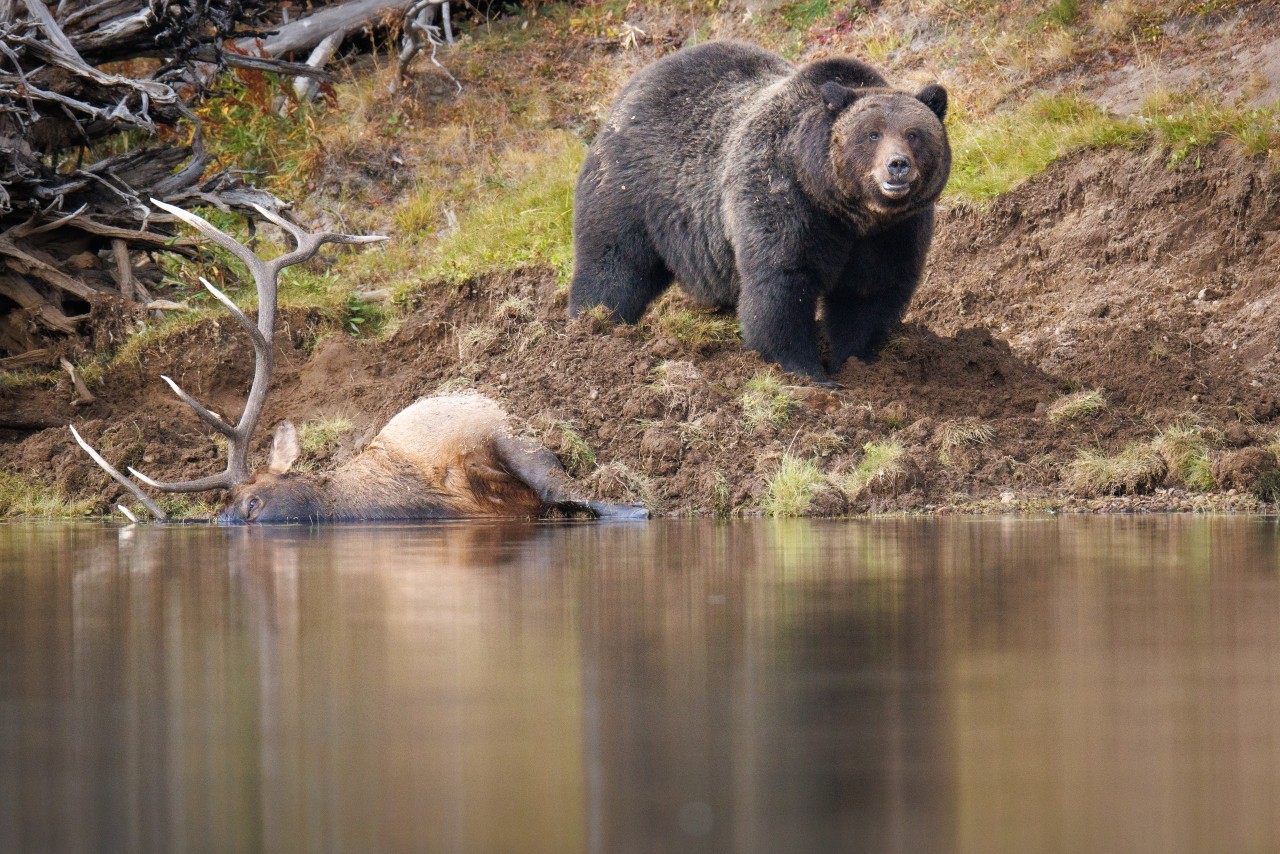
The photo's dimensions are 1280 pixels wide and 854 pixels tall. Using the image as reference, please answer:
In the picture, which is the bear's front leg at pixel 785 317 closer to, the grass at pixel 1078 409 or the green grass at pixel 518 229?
the grass at pixel 1078 409

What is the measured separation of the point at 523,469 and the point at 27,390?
617cm

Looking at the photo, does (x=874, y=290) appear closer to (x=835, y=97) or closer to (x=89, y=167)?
(x=835, y=97)

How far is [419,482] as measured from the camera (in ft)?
34.7

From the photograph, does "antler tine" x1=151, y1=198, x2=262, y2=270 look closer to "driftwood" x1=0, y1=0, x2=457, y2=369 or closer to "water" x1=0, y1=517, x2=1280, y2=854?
"driftwood" x1=0, y1=0, x2=457, y2=369

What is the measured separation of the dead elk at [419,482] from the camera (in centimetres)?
1036

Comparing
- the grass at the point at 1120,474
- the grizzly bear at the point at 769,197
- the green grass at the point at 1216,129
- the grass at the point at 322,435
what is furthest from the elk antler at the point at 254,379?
the green grass at the point at 1216,129

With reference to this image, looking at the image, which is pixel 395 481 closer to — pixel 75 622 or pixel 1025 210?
pixel 75 622

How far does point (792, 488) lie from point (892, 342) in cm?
231

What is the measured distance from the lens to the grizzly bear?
1097cm

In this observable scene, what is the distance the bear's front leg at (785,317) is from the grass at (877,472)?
1.18 metres

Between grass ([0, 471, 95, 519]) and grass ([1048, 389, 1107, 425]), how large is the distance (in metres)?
7.18

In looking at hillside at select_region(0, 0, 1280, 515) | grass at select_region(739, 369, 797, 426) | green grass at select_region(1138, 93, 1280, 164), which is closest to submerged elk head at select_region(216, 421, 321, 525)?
hillside at select_region(0, 0, 1280, 515)

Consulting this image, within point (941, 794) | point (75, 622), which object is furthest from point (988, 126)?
point (941, 794)

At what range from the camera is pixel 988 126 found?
1588 cm
